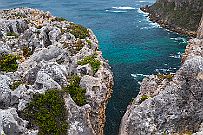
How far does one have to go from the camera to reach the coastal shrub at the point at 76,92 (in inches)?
1622

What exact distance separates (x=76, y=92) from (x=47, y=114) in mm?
5974

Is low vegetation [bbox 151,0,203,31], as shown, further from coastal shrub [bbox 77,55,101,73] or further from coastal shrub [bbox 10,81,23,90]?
coastal shrub [bbox 10,81,23,90]

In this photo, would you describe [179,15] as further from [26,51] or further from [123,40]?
[26,51]

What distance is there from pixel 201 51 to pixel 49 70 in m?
25.2

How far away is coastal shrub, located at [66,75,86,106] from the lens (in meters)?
41.2

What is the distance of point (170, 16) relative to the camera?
14450 cm

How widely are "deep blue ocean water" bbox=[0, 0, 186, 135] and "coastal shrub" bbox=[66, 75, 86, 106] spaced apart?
1645cm

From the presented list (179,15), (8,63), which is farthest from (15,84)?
(179,15)

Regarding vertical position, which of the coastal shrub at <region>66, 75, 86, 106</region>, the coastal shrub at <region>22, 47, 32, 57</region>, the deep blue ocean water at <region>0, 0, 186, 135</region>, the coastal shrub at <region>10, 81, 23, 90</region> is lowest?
the deep blue ocean water at <region>0, 0, 186, 135</region>

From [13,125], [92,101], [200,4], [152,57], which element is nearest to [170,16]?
[200,4]

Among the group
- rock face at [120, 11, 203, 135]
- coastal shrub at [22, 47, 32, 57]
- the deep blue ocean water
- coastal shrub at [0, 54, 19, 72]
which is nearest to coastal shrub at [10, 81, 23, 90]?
coastal shrub at [0, 54, 19, 72]

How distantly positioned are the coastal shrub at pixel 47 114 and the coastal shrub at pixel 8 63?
12000 millimetres

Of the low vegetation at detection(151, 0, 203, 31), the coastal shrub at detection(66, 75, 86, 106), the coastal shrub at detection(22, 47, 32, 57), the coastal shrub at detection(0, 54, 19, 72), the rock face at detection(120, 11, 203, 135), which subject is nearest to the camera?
the rock face at detection(120, 11, 203, 135)

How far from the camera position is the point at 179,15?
142625 millimetres
